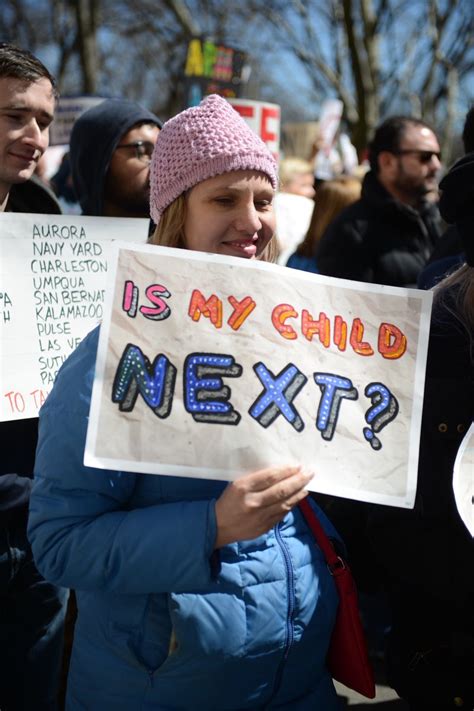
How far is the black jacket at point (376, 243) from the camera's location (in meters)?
4.04

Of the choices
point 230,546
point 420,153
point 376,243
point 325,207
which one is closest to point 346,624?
point 230,546

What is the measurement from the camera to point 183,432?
4.50 ft

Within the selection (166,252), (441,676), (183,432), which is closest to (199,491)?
(183,432)

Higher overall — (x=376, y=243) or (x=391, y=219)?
(x=391, y=219)

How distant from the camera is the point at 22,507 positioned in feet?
7.11

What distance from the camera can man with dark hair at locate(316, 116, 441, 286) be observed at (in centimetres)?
404

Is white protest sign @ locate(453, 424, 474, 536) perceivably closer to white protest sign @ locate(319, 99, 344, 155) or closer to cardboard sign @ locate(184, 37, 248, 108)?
cardboard sign @ locate(184, 37, 248, 108)

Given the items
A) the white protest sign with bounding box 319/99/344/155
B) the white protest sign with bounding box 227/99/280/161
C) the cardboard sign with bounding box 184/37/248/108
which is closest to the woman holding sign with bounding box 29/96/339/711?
the white protest sign with bounding box 227/99/280/161

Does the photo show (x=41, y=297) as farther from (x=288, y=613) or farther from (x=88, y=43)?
(x=88, y=43)

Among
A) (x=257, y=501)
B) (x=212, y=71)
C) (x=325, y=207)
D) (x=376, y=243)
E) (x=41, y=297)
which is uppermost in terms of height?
(x=212, y=71)

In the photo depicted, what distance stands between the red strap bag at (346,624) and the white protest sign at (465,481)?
1.11 ft

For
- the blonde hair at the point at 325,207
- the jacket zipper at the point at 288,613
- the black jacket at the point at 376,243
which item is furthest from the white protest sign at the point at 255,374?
the blonde hair at the point at 325,207

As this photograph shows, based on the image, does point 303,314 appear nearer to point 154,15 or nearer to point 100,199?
point 100,199

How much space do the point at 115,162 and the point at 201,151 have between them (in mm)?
1606
